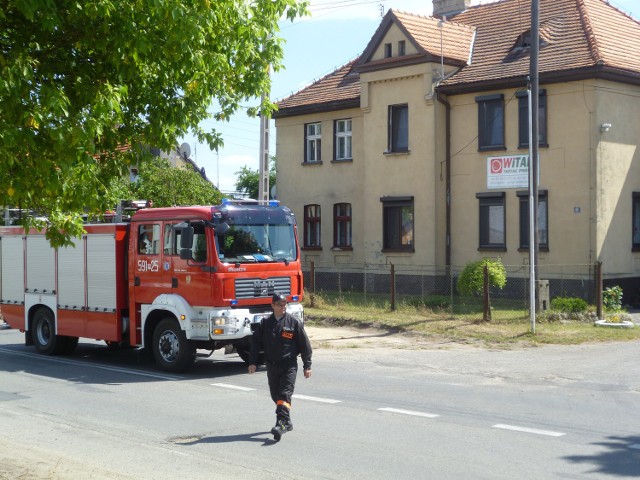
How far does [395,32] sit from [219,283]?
17212 millimetres

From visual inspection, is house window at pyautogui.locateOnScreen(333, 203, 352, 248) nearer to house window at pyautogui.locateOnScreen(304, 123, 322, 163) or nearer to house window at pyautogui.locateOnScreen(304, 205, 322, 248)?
house window at pyautogui.locateOnScreen(304, 205, 322, 248)

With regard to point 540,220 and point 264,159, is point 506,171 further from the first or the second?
point 264,159

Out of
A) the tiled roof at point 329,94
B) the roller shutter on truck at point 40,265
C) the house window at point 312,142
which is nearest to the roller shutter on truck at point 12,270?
the roller shutter on truck at point 40,265

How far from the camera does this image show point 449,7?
35.2 metres

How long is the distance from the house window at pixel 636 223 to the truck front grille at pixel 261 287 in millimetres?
15194

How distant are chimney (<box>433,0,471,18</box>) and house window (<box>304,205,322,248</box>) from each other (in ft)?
31.2

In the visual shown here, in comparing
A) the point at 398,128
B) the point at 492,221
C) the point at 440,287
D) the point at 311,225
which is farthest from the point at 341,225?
the point at 492,221

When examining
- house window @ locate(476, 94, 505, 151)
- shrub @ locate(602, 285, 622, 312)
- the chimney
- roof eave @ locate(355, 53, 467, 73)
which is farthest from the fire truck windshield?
the chimney

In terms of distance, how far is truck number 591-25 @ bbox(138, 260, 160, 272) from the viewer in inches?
580

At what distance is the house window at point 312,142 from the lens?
32750 mm

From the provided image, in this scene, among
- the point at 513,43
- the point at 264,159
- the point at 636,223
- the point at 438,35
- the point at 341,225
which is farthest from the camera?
the point at 341,225

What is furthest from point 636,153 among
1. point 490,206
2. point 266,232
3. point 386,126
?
point 266,232

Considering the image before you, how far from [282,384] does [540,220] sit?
59.9ft

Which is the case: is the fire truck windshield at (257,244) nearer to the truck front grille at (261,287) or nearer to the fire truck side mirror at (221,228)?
the fire truck side mirror at (221,228)
